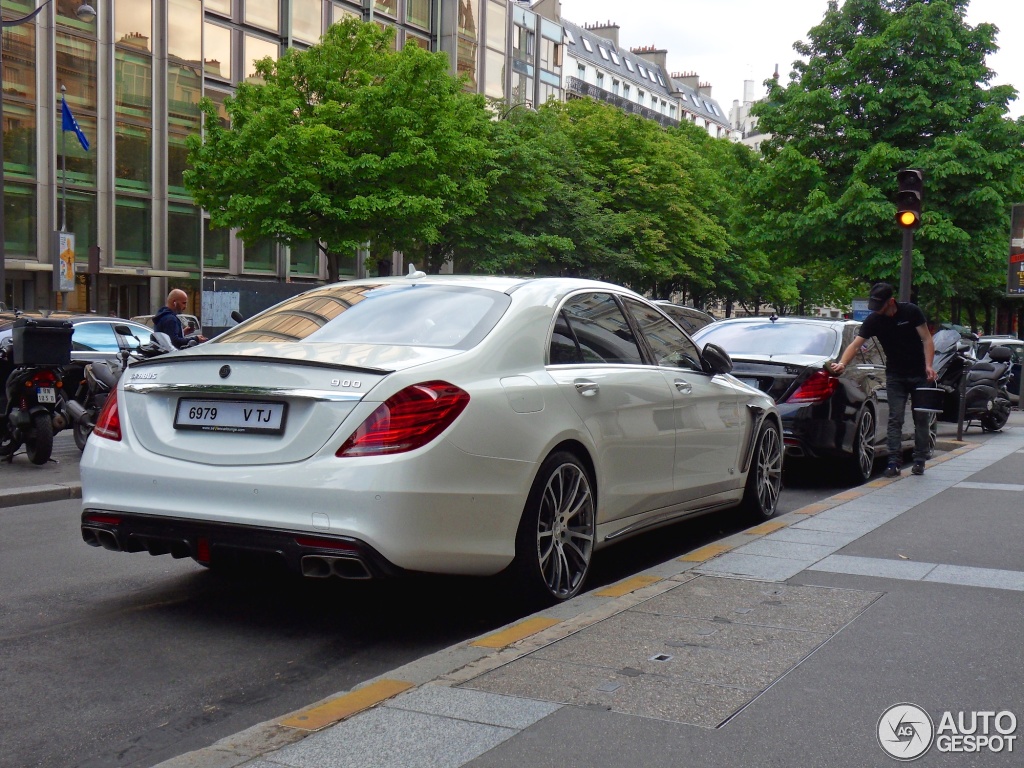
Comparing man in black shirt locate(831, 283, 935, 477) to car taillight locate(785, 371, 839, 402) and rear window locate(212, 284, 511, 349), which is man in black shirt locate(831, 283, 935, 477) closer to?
car taillight locate(785, 371, 839, 402)

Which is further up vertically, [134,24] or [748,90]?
[748,90]

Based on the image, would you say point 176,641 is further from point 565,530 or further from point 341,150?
point 341,150

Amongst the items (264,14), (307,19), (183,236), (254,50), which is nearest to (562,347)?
(183,236)

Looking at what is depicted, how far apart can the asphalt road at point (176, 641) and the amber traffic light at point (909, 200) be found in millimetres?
6243

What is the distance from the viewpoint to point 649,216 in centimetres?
4916

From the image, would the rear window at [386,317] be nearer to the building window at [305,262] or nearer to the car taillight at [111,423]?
the car taillight at [111,423]

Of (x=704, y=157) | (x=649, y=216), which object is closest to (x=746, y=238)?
(x=649, y=216)

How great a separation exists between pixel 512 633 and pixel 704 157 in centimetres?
5837

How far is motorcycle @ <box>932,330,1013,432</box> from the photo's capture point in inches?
635

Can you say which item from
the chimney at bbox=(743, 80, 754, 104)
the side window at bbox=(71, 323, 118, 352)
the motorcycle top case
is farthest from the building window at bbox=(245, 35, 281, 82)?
the chimney at bbox=(743, 80, 754, 104)

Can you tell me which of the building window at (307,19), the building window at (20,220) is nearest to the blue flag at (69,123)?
the building window at (20,220)

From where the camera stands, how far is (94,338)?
15.9 m

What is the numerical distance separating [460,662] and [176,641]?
141 cm

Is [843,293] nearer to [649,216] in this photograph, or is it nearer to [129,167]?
[649,216]
